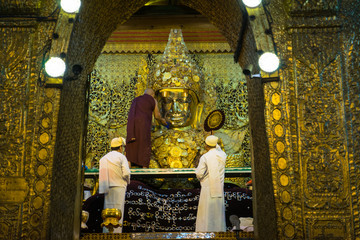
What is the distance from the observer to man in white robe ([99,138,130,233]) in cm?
592

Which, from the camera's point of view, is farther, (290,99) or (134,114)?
(134,114)

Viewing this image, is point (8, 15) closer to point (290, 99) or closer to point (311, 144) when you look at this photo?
point (290, 99)

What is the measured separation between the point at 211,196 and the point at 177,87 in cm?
321

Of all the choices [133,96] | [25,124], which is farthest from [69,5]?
[133,96]

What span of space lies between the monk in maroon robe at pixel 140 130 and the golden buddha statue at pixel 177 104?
0.54 metres

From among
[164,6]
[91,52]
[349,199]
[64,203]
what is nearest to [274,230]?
[349,199]

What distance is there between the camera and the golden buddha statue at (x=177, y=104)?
27.4 feet

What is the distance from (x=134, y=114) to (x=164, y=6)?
2.24 metres

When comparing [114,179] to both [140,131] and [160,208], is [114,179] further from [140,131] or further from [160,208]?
[140,131]

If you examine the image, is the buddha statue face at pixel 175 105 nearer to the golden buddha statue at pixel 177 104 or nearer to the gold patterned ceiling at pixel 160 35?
the golden buddha statue at pixel 177 104

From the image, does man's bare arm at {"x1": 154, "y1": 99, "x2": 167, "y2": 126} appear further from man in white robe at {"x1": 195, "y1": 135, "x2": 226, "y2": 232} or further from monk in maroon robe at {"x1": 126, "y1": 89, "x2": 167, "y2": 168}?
man in white robe at {"x1": 195, "y1": 135, "x2": 226, "y2": 232}

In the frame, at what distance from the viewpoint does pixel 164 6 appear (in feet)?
29.1

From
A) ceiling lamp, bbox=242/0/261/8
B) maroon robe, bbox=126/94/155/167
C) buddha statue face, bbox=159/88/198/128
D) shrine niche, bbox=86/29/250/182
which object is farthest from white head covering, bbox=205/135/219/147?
Result: buddha statue face, bbox=159/88/198/128

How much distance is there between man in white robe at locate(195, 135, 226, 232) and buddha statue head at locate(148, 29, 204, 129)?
8.44 feet
